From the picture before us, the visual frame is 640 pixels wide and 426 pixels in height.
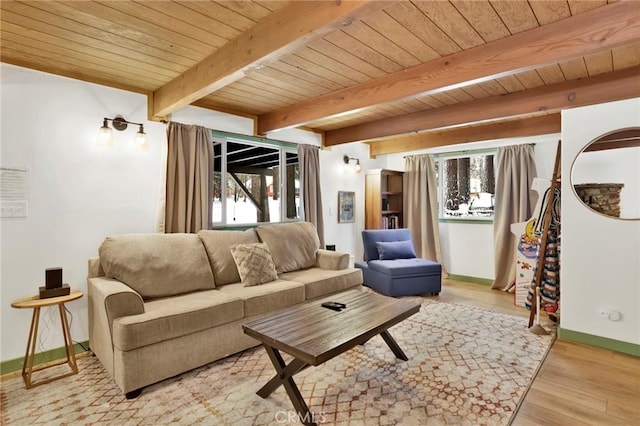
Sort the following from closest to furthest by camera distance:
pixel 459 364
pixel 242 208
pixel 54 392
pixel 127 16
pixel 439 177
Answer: pixel 127 16 → pixel 54 392 → pixel 459 364 → pixel 242 208 → pixel 439 177

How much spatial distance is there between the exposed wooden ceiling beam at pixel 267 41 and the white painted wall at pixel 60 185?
77 cm

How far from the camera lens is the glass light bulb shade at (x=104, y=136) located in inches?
110

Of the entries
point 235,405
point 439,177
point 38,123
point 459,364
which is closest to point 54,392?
point 235,405

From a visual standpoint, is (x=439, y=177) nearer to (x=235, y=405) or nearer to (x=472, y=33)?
(x=472, y=33)

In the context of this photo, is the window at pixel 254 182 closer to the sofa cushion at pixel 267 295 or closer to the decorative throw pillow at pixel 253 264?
the decorative throw pillow at pixel 253 264

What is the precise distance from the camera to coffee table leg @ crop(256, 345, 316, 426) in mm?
1836

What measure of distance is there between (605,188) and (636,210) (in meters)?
0.28

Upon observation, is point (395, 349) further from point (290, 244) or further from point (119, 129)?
point (119, 129)

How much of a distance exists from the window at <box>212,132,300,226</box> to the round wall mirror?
10.3 feet

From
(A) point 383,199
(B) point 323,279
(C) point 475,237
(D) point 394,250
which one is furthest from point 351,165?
(B) point 323,279

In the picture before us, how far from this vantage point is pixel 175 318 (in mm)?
2227

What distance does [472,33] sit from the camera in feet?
6.76

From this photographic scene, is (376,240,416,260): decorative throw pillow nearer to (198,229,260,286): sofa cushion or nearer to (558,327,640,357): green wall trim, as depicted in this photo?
(558,327,640,357): green wall trim

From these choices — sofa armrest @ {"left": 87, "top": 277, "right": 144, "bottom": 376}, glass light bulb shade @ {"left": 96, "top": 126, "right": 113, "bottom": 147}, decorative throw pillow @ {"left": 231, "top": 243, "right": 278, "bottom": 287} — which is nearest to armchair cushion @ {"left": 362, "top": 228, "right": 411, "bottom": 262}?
decorative throw pillow @ {"left": 231, "top": 243, "right": 278, "bottom": 287}
